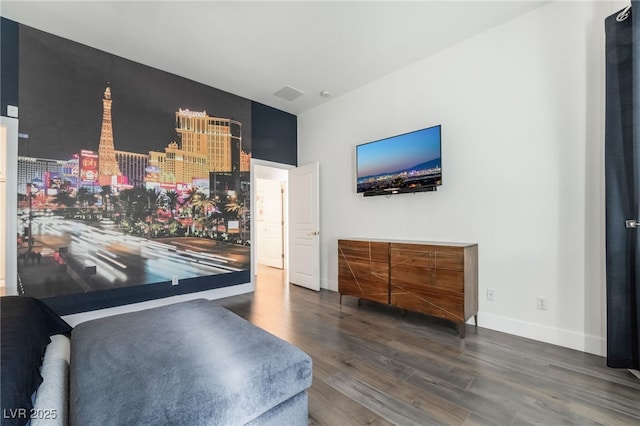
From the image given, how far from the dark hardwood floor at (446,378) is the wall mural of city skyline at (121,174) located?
1727 millimetres

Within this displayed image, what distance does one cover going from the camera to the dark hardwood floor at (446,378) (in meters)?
1.60

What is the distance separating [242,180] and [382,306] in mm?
2859

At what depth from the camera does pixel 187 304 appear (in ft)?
6.61

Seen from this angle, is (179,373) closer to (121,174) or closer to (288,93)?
(121,174)

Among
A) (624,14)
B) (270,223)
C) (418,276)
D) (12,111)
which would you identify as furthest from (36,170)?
(624,14)

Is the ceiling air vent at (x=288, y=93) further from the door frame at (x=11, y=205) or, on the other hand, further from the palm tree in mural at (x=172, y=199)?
the door frame at (x=11, y=205)

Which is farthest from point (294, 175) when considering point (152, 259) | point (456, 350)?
point (456, 350)

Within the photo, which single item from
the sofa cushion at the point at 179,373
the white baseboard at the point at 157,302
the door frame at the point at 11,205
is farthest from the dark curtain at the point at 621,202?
the door frame at the point at 11,205

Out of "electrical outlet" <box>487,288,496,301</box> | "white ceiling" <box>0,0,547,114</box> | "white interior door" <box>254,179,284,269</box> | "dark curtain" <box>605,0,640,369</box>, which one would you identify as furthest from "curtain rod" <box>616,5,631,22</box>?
"white interior door" <box>254,179,284,269</box>

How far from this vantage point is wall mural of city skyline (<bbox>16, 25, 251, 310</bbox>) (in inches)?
111

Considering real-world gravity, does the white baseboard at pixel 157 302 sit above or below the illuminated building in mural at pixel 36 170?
below

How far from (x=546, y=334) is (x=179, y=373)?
120 inches

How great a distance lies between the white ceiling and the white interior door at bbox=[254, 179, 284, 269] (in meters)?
3.21

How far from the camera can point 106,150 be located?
323cm
